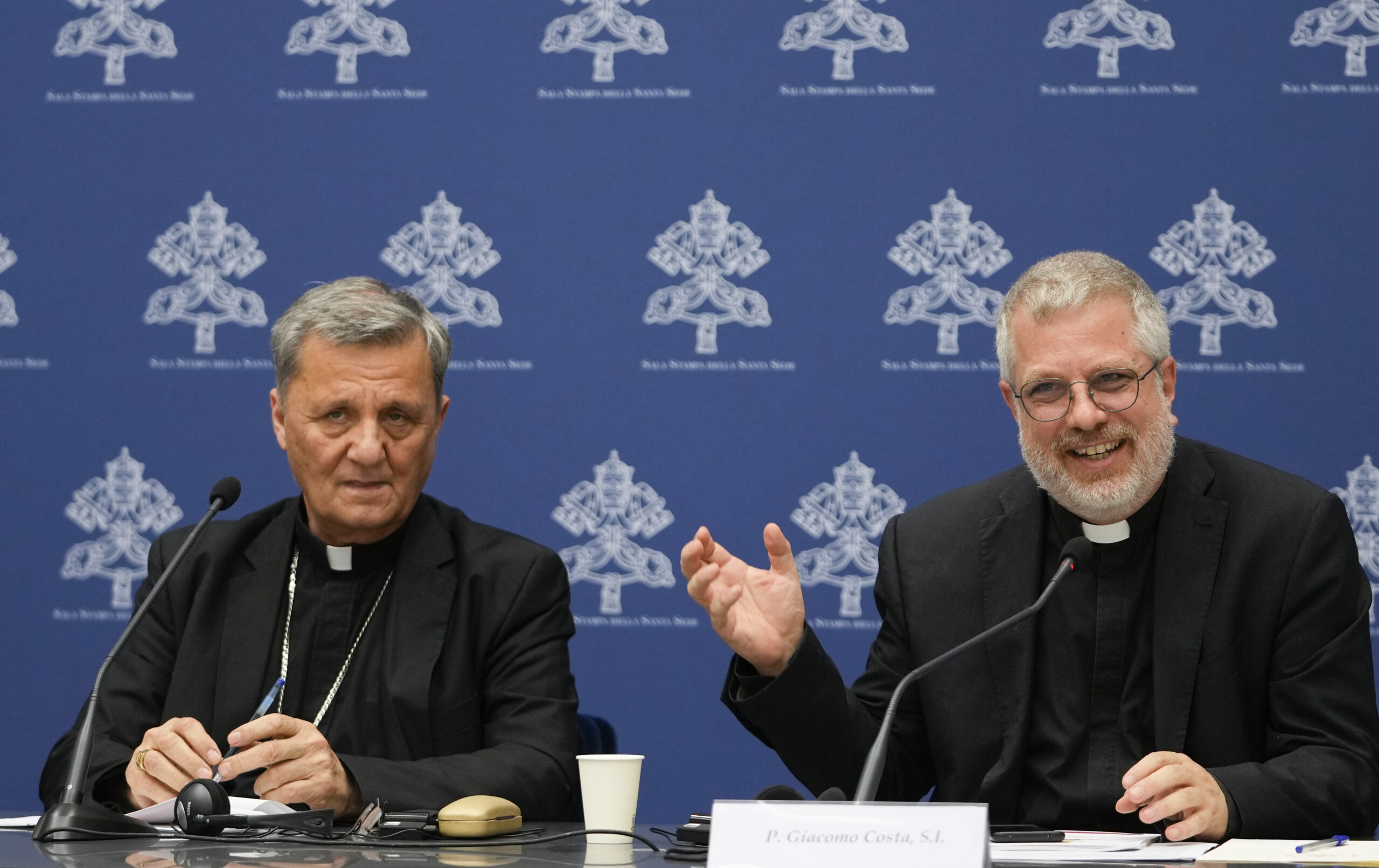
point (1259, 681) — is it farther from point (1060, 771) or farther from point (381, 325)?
point (381, 325)

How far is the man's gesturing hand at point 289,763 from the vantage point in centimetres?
210

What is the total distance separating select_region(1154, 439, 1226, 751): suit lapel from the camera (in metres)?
2.37

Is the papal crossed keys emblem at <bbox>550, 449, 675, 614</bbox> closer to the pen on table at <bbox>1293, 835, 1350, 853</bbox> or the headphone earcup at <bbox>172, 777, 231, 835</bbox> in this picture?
the headphone earcup at <bbox>172, 777, 231, 835</bbox>

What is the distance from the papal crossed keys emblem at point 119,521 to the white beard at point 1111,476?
233 centimetres

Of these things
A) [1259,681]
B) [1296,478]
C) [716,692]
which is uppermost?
[1296,478]

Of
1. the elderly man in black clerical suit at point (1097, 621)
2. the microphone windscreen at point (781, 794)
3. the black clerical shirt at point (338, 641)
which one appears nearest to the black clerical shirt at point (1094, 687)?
the elderly man in black clerical suit at point (1097, 621)

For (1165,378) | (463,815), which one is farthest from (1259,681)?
(463,815)

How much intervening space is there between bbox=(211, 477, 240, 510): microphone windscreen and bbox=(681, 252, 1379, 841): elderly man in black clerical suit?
2.54 feet

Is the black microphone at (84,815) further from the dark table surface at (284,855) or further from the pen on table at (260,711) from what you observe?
the pen on table at (260,711)

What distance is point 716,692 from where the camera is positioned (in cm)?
351

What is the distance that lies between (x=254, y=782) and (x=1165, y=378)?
66.8 inches


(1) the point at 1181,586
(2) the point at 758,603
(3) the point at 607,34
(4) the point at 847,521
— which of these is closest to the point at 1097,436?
(1) the point at 1181,586

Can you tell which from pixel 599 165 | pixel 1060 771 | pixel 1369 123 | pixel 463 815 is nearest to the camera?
pixel 463 815

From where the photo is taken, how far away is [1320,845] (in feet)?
5.93
